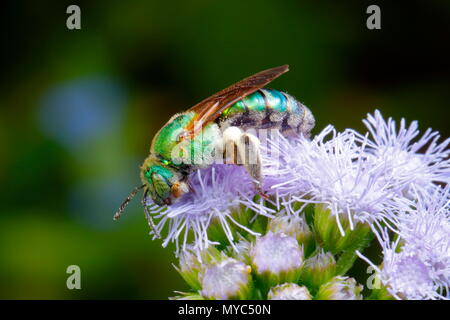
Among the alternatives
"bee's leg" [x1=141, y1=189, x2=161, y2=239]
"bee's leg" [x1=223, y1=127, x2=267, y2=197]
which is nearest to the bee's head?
"bee's leg" [x1=141, y1=189, x2=161, y2=239]

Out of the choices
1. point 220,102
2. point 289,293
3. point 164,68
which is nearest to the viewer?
point 289,293

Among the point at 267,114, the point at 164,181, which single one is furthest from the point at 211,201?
the point at 267,114

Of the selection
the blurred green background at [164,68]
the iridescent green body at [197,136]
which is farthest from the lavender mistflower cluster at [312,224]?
the blurred green background at [164,68]

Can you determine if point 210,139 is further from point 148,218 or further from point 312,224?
point 312,224

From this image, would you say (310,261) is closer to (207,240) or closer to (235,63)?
(207,240)

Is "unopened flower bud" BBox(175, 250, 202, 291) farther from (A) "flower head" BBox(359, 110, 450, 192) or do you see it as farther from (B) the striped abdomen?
(A) "flower head" BBox(359, 110, 450, 192)

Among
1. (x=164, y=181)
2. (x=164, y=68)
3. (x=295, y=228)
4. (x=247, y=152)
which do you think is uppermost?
(x=164, y=68)
